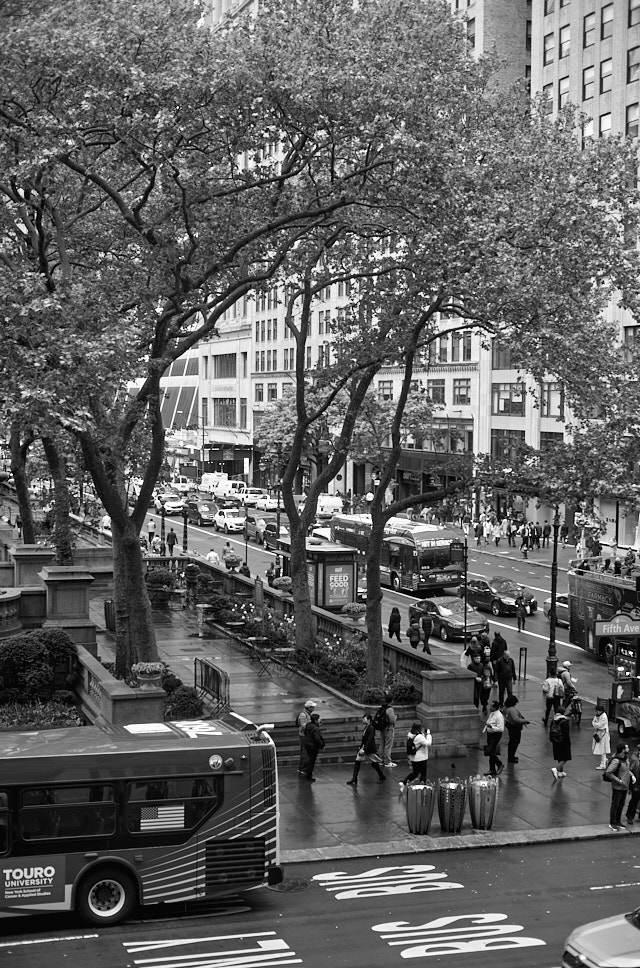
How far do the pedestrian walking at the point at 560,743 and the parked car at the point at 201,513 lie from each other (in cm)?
5887

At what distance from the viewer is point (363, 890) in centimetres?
1744

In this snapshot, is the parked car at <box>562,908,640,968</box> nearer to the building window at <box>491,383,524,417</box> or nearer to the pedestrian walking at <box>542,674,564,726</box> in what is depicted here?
the pedestrian walking at <box>542,674,564,726</box>

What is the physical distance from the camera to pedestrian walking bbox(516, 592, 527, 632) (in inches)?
1716

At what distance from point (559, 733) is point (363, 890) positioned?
8332mm

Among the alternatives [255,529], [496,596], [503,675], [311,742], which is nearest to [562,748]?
[311,742]

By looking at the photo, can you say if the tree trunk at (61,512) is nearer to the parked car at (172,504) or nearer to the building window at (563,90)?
the parked car at (172,504)

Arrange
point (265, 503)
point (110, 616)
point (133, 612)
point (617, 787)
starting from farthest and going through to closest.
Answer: point (265, 503)
point (110, 616)
point (133, 612)
point (617, 787)

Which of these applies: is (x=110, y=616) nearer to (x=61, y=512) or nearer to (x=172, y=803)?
(x=61, y=512)

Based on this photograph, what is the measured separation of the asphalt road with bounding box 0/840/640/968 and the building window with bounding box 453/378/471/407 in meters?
63.8

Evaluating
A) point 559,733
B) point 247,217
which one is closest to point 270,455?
point 247,217

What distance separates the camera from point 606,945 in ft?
38.2

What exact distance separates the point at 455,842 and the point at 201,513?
212 ft

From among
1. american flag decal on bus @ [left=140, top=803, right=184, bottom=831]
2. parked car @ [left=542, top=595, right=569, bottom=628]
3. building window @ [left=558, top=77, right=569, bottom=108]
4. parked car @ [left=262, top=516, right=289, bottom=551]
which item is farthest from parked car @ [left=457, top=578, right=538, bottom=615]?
building window @ [left=558, top=77, right=569, bottom=108]

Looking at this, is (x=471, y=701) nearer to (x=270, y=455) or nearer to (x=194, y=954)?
(x=194, y=954)
